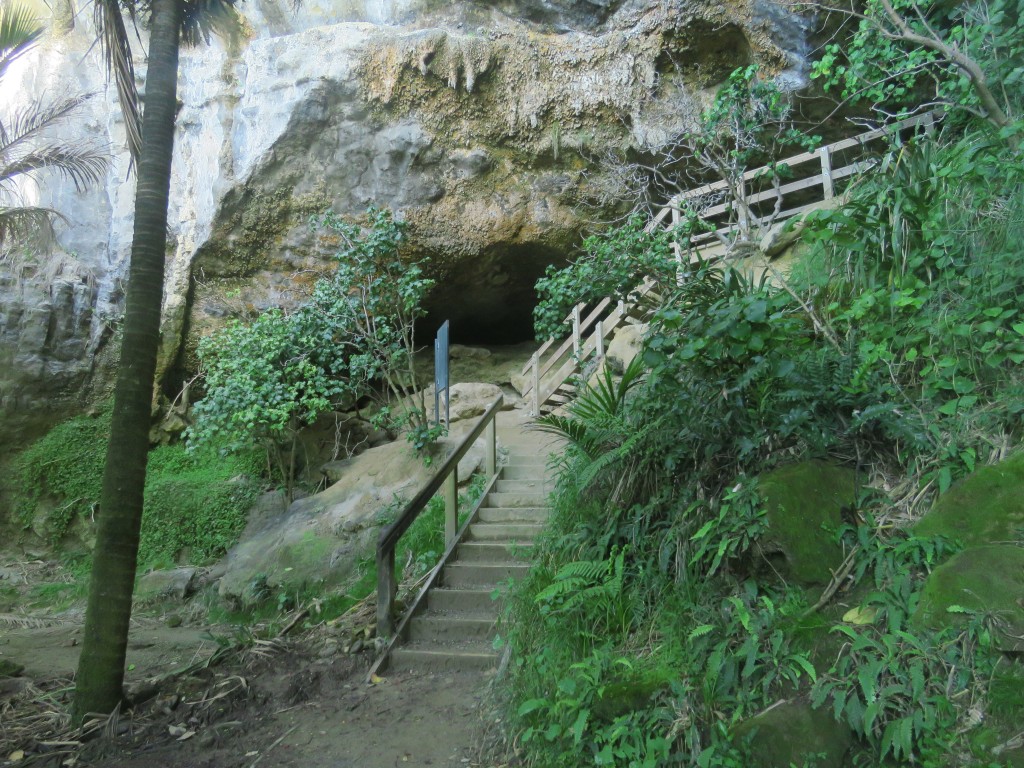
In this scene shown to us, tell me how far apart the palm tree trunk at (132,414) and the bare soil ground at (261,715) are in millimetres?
298

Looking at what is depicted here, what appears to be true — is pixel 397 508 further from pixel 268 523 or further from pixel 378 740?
pixel 378 740

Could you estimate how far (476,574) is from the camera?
5.67 metres

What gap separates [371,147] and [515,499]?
6.18 m

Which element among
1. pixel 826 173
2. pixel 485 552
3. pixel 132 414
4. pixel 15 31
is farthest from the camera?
pixel 826 173

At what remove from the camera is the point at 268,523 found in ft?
28.9

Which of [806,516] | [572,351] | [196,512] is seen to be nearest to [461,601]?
[806,516]

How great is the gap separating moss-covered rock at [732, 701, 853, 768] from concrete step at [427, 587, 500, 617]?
2964 millimetres

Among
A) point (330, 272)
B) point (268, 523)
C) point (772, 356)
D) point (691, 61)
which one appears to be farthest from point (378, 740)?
point (691, 61)

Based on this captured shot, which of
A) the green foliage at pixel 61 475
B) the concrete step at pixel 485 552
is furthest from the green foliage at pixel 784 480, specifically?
the green foliage at pixel 61 475

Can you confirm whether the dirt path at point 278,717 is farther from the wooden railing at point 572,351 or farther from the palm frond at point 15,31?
the palm frond at point 15,31

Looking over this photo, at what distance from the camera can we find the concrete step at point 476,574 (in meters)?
5.62

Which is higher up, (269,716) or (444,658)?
(444,658)

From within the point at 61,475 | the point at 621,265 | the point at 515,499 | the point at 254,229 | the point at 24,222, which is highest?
the point at 254,229

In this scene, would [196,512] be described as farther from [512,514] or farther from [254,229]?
[512,514]
